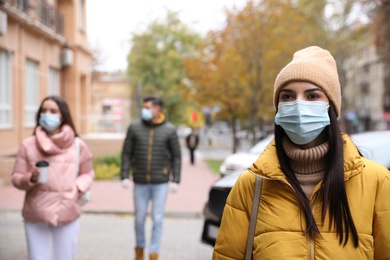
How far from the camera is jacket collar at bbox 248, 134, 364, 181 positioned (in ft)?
7.83

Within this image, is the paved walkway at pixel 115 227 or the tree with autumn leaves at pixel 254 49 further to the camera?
the tree with autumn leaves at pixel 254 49

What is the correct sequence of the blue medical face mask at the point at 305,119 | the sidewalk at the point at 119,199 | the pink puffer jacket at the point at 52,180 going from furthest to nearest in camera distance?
the sidewalk at the point at 119,199 < the pink puffer jacket at the point at 52,180 < the blue medical face mask at the point at 305,119

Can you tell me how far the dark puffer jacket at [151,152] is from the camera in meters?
6.81

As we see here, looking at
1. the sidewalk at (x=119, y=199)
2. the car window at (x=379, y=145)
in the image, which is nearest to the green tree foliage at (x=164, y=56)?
the sidewalk at (x=119, y=199)

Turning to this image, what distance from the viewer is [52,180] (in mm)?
4844

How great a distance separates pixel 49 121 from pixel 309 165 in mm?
3131

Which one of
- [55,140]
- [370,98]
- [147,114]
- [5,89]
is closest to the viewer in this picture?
[55,140]

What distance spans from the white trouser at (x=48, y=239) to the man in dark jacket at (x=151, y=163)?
1825mm

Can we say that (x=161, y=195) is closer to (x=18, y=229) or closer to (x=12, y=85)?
(x=18, y=229)

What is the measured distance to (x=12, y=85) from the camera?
17.5m

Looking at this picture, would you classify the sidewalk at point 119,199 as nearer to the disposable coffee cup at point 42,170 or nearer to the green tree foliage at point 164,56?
the disposable coffee cup at point 42,170

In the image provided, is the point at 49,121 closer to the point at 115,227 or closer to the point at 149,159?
the point at 149,159

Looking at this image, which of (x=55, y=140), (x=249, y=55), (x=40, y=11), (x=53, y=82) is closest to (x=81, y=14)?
(x=53, y=82)

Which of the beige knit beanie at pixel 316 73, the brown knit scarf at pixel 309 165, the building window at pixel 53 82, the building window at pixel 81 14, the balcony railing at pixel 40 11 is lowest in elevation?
the brown knit scarf at pixel 309 165
